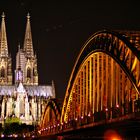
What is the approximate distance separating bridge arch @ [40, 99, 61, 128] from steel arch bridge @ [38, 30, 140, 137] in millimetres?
17475

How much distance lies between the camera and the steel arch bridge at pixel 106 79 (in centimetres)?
4597

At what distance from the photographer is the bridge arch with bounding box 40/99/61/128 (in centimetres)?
9518

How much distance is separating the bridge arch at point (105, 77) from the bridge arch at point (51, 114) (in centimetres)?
1661

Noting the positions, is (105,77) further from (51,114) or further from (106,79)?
(51,114)

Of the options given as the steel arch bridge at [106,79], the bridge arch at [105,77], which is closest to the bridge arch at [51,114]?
the bridge arch at [105,77]

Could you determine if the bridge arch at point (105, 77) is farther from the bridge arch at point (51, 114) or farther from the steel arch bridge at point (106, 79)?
the bridge arch at point (51, 114)

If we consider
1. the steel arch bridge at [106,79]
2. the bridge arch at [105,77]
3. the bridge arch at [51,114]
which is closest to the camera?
the steel arch bridge at [106,79]

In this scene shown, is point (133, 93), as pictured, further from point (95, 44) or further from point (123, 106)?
point (95, 44)

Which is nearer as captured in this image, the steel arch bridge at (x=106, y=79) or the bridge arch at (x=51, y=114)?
the steel arch bridge at (x=106, y=79)

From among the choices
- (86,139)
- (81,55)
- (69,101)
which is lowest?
(86,139)

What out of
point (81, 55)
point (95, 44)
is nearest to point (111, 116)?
point (95, 44)

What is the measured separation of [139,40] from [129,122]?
12147mm

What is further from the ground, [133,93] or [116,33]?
[116,33]

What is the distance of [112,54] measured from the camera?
5225 centimetres
